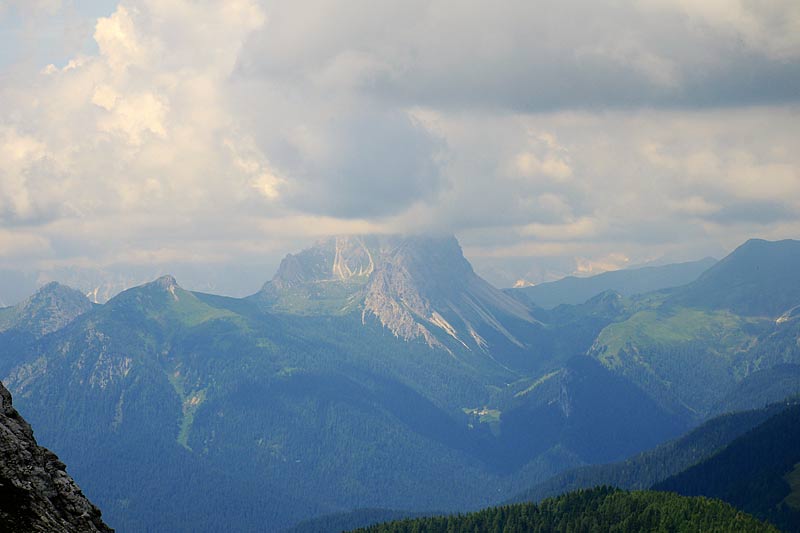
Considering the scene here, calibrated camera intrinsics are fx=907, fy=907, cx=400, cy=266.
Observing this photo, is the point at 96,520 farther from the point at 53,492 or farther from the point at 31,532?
the point at 31,532

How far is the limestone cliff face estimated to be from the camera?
50.4 metres

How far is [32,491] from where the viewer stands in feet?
177

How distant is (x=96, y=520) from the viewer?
192ft

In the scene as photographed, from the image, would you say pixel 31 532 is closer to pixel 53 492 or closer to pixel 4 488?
pixel 4 488

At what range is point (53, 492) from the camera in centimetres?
5625

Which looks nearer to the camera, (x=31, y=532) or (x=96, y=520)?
(x=31, y=532)

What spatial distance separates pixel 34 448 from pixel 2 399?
4.43 meters

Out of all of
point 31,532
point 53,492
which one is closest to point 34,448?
point 53,492

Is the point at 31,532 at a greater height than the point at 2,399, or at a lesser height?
lesser

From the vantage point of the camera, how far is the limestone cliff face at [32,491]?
165ft

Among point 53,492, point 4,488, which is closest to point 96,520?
point 53,492

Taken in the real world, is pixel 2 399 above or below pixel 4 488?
above

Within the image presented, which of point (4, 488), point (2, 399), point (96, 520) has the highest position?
point (2, 399)

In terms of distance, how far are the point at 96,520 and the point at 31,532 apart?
31.2ft
